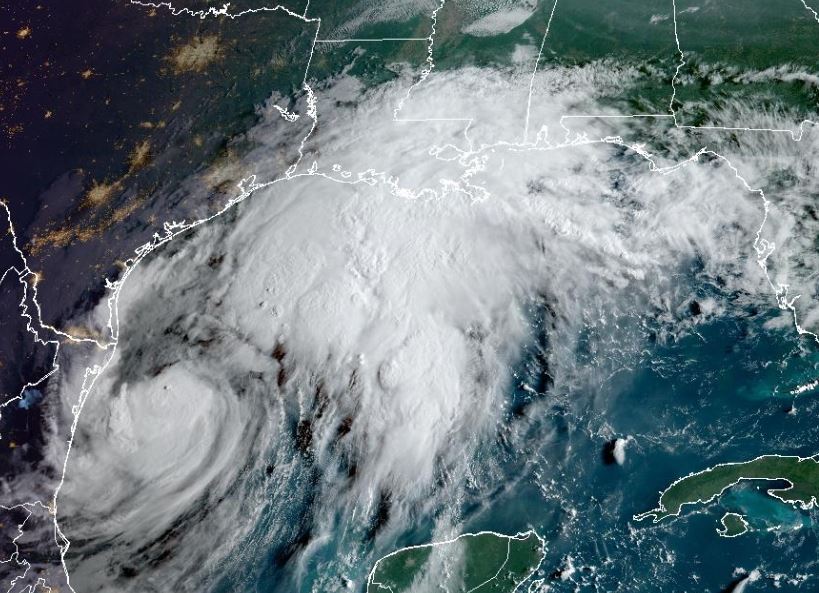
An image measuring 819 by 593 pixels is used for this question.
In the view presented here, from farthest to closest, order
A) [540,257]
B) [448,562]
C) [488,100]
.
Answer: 1. [488,100]
2. [540,257]
3. [448,562]

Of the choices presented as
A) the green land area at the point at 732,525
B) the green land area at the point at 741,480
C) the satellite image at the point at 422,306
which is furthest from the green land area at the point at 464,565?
the green land area at the point at 732,525

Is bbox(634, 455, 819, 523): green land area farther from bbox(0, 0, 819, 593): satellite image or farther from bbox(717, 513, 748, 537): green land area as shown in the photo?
bbox(717, 513, 748, 537): green land area

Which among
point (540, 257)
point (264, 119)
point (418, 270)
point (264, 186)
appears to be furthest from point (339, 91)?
point (540, 257)

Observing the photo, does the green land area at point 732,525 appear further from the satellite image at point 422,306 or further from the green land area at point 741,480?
the green land area at point 741,480

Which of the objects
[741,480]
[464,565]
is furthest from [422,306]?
[741,480]

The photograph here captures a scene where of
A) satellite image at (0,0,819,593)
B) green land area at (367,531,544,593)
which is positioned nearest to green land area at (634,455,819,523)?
satellite image at (0,0,819,593)

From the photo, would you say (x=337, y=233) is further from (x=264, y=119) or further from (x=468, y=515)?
(x=468, y=515)

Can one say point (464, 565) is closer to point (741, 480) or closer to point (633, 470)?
point (633, 470)
